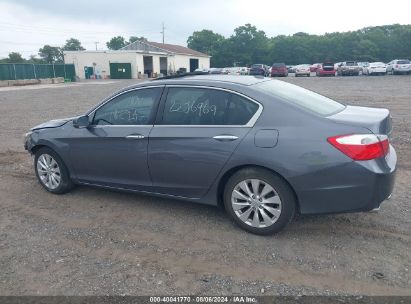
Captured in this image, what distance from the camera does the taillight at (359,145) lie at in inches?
133

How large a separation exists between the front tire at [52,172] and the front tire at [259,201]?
8.13ft

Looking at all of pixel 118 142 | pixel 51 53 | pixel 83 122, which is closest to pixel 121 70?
pixel 83 122

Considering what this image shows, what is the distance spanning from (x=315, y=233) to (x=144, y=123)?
232 cm

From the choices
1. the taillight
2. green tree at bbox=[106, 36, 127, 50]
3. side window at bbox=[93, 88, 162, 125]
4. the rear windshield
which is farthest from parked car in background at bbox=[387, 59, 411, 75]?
green tree at bbox=[106, 36, 127, 50]

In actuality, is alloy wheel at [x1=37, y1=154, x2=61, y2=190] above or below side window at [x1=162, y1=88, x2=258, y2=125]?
below

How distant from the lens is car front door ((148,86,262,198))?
388 cm

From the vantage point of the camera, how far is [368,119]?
3.70 m

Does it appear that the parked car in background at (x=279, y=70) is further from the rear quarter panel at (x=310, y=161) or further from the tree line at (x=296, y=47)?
the rear quarter panel at (x=310, y=161)

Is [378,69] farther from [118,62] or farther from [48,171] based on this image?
[48,171]

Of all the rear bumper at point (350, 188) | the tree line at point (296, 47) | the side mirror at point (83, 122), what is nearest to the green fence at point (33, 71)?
the side mirror at point (83, 122)

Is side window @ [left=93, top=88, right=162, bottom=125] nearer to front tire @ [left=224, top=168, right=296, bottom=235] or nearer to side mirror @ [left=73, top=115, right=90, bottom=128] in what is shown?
side mirror @ [left=73, top=115, right=90, bottom=128]

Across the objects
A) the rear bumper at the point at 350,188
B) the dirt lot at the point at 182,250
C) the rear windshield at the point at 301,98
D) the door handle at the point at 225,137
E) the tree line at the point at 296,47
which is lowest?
the dirt lot at the point at 182,250

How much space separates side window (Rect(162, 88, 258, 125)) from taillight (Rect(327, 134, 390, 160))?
0.91 m

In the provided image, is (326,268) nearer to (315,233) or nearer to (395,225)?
(315,233)
